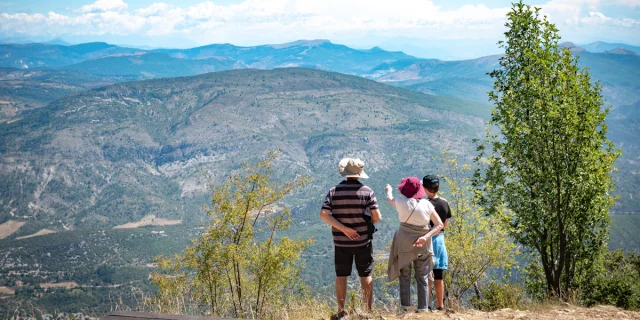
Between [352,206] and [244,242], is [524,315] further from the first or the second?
[244,242]

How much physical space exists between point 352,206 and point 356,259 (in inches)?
34.7

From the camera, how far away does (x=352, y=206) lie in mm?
7438

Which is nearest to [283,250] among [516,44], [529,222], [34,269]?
[529,222]

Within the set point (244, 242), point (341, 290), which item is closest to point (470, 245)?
point (244, 242)

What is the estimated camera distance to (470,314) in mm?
6945

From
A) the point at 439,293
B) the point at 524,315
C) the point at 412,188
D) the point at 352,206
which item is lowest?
the point at 439,293

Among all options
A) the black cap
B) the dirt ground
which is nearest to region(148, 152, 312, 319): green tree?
the black cap

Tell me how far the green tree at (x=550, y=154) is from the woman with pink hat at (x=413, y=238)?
5.35 meters

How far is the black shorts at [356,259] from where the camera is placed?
296 inches

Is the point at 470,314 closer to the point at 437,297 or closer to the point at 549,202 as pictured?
the point at 437,297

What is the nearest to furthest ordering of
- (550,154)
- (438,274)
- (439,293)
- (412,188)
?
(412,188) → (439,293) → (438,274) → (550,154)

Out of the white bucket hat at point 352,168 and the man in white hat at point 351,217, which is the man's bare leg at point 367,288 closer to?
the man in white hat at point 351,217

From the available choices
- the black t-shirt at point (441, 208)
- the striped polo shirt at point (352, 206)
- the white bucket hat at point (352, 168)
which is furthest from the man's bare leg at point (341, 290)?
the black t-shirt at point (441, 208)

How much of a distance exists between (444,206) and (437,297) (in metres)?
1.58
